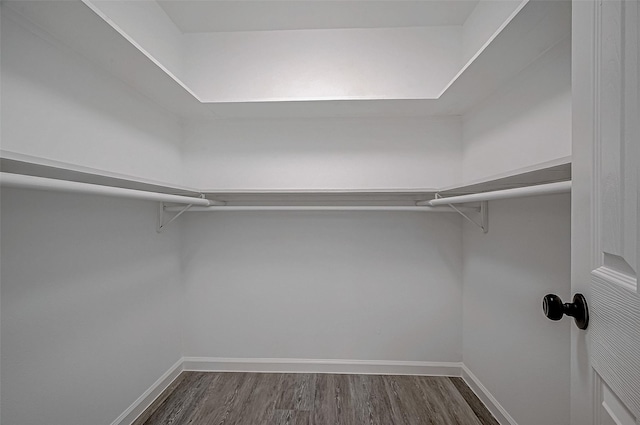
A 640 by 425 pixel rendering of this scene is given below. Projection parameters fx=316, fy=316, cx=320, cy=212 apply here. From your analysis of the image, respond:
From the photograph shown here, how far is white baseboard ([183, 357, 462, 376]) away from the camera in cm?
219

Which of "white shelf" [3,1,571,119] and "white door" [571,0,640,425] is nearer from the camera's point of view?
"white door" [571,0,640,425]

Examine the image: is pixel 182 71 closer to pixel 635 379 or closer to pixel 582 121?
pixel 582 121

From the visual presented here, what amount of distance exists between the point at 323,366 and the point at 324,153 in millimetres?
1511

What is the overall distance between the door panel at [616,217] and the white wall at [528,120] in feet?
2.76

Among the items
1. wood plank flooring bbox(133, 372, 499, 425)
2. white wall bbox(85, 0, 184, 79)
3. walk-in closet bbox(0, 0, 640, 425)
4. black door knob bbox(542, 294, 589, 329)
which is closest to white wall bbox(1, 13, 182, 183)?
walk-in closet bbox(0, 0, 640, 425)

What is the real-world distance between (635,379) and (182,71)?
266 cm

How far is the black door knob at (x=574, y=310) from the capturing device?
0.58 m

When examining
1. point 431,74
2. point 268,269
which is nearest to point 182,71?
point 268,269

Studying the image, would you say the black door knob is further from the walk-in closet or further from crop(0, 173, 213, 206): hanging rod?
crop(0, 173, 213, 206): hanging rod

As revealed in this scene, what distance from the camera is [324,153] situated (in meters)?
2.27

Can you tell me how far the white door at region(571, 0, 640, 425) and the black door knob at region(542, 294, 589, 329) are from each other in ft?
0.05

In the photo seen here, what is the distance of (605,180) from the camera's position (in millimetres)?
526

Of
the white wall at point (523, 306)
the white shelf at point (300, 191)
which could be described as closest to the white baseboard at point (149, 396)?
the white shelf at point (300, 191)

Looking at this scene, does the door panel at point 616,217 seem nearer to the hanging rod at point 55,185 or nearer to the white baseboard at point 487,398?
the hanging rod at point 55,185
